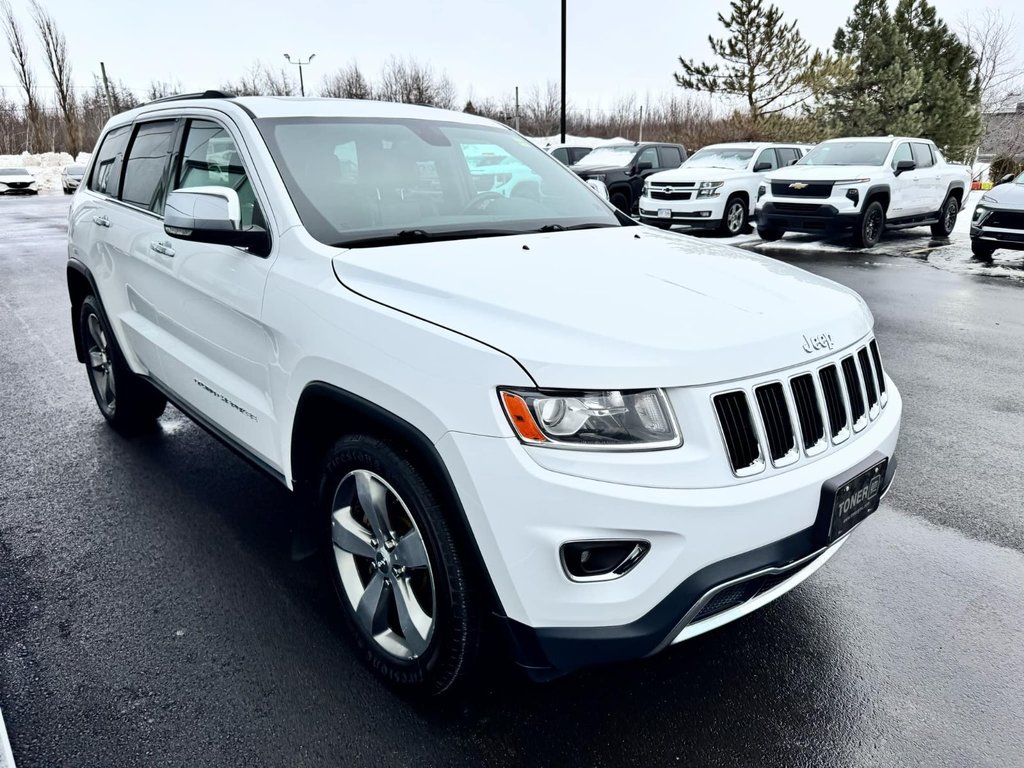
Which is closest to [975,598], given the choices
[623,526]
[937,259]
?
[623,526]

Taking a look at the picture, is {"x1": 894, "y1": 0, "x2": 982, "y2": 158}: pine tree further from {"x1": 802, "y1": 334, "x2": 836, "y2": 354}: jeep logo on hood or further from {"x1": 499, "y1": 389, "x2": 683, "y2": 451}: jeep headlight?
{"x1": 499, "y1": 389, "x2": 683, "y2": 451}: jeep headlight

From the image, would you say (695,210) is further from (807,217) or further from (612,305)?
(612,305)

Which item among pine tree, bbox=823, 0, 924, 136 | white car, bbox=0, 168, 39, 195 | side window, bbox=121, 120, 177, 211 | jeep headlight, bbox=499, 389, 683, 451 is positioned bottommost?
white car, bbox=0, 168, 39, 195

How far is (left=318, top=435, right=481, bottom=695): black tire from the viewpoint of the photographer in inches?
82.6

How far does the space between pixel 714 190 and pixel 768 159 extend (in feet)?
7.07

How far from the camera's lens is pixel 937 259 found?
40.6ft

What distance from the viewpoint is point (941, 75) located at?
33.6 metres

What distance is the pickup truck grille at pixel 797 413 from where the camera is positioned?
2.02 m

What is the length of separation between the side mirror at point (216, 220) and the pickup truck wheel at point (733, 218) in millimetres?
13193

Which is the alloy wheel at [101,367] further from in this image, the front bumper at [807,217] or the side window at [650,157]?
the side window at [650,157]

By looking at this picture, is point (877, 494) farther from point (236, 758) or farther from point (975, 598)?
point (236, 758)

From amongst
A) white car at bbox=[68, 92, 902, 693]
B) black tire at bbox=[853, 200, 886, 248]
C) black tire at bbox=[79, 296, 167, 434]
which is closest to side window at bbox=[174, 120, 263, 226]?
white car at bbox=[68, 92, 902, 693]

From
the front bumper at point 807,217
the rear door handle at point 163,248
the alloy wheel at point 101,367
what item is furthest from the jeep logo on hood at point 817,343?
the front bumper at point 807,217

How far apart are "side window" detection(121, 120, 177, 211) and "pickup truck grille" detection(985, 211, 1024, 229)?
11384 millimetres
